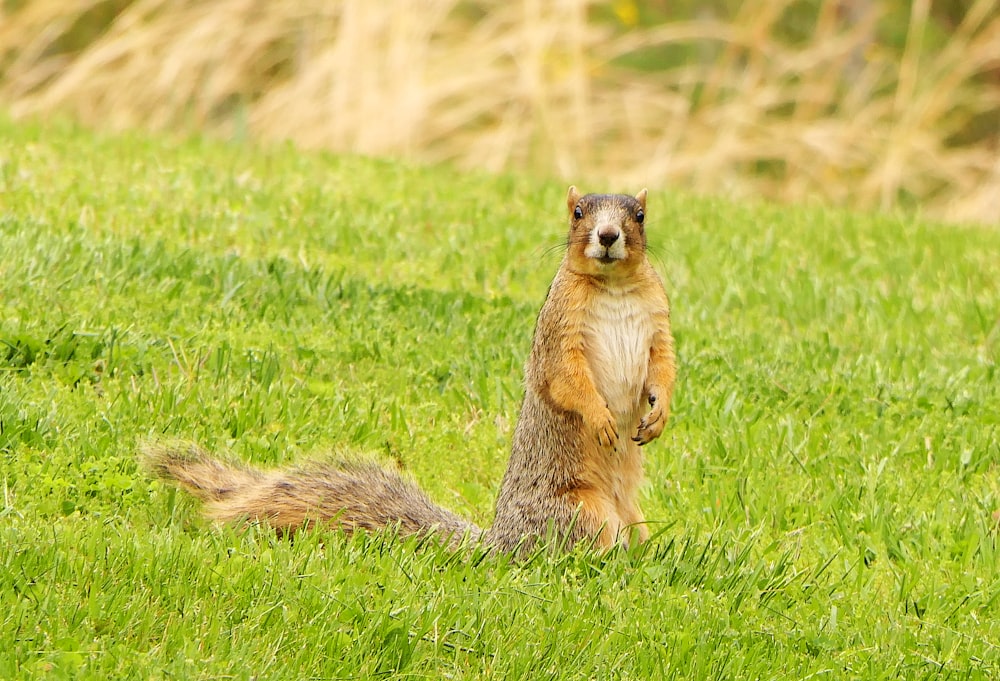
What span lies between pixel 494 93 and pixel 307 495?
745cm

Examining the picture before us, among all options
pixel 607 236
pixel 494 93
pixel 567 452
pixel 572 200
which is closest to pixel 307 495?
pixel 567 452

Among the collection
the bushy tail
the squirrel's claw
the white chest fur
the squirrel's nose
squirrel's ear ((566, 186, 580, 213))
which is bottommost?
the bushy tail

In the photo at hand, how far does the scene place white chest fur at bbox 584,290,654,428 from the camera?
14.0ft

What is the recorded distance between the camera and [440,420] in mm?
5262

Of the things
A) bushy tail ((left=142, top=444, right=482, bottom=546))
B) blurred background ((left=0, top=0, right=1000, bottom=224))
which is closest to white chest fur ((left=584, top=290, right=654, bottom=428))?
bushy tail ((left=142, top=444, right=482, bottom=546))

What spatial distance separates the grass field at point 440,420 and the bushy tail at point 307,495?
0.09 meters

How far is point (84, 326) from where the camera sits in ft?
17.2

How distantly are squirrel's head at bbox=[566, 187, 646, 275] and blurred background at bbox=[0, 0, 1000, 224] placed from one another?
19.8 feet

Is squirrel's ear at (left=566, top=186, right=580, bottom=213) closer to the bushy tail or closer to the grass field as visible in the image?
the grass field

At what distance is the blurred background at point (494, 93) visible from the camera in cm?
1076

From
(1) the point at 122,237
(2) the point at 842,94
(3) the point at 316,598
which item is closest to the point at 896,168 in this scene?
(2) the point at 842,94

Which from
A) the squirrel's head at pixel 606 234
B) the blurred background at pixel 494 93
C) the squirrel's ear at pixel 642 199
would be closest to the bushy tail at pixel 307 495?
the squirrel's head at pixel 606 234

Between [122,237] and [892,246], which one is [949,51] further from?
[122,237]

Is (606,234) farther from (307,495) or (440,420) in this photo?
(440,420)
